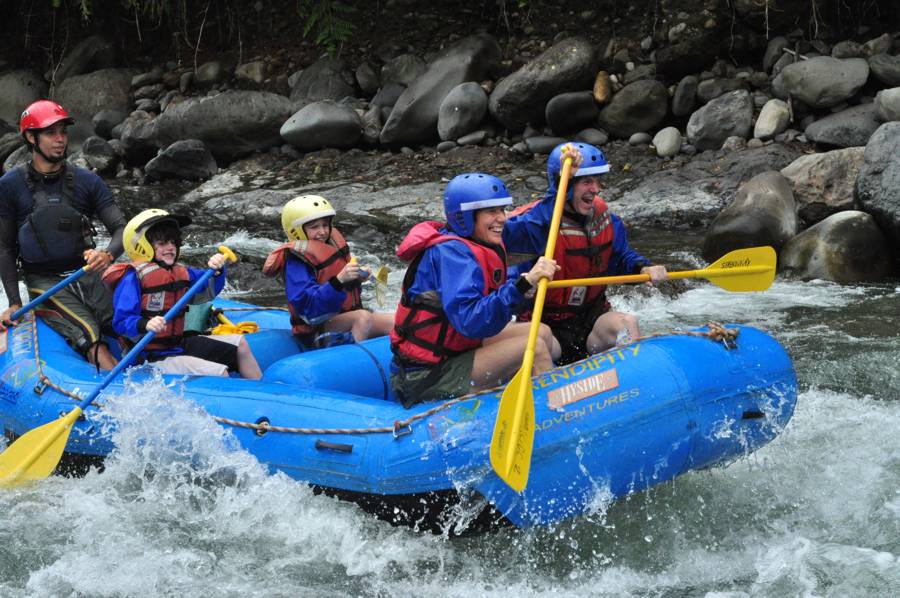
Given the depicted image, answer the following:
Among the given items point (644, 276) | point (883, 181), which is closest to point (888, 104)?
point (883, 181)

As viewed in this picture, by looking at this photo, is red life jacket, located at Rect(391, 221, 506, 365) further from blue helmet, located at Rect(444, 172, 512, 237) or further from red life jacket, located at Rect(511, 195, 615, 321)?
red life jacket, located at Rect(511, 195, 615, 321)

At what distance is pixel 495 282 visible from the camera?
4.17m

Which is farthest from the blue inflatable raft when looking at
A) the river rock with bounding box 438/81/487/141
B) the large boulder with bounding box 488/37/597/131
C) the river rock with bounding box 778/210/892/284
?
the river rock with bounding box 438/81/487/141

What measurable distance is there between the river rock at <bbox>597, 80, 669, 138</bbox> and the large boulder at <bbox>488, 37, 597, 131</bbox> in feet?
1.74

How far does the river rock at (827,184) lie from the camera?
345 inches

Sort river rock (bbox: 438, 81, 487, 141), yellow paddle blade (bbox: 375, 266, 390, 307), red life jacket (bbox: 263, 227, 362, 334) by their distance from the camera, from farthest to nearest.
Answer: river rock (bbox: 438, 81, 487, 141)
yellow paddle blade (bbox: 375, 266, 390, 307)
red life jacket (bbox: 263, 227, 362, 334)

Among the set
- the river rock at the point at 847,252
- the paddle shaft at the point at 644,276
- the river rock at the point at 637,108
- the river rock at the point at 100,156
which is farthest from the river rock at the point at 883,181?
the river rock at the point at 100,156

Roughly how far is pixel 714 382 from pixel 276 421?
73.3 inches

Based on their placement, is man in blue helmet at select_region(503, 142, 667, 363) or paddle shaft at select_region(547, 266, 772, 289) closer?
paddle shaft at select_region(547, 266, 772, 289)

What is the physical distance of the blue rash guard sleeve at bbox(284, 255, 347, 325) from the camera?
5262 millimetres

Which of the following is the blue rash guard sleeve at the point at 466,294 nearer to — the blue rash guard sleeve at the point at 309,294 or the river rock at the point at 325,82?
the blue rash guard sleeve at the point at 309,294

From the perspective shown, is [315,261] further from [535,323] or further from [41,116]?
[535,323]

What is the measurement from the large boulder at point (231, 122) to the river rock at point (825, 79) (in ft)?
20.4

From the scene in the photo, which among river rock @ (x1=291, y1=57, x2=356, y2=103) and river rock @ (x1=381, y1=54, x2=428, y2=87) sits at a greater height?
river rock @ (x1=381, y1=54, x2=428, y2=87)
